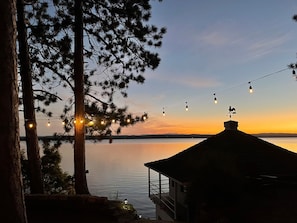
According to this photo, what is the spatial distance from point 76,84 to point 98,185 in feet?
147

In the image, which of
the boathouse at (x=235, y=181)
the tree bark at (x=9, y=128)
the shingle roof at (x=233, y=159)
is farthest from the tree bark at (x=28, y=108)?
the tree bark at (x=9, y=128)

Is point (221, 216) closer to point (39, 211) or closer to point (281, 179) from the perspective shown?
point (281, 179)

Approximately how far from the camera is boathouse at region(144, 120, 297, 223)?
9383 millimetres

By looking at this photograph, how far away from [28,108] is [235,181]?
7034mm

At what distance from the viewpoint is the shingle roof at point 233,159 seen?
36.6 feet

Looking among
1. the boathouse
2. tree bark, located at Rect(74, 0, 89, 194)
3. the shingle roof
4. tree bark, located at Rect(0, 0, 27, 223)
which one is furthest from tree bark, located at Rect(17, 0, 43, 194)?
tree bark, located at Rect(0, 0, 27, 223)

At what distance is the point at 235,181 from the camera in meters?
9.88

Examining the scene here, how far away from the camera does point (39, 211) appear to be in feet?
28.0

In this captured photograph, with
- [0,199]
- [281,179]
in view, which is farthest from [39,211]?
[281,179]

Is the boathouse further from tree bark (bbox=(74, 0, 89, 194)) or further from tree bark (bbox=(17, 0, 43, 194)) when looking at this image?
Result: tree bark (bbox=(17, 0, 43, 194))

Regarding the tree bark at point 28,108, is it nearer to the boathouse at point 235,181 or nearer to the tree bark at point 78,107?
the tree bark at point 78,107

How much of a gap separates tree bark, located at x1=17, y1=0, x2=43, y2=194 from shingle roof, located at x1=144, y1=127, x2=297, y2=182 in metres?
5.31

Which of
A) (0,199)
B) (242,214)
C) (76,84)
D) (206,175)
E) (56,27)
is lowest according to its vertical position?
(242,214)

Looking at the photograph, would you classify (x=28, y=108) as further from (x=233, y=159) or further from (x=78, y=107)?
(x=233, y=159)
